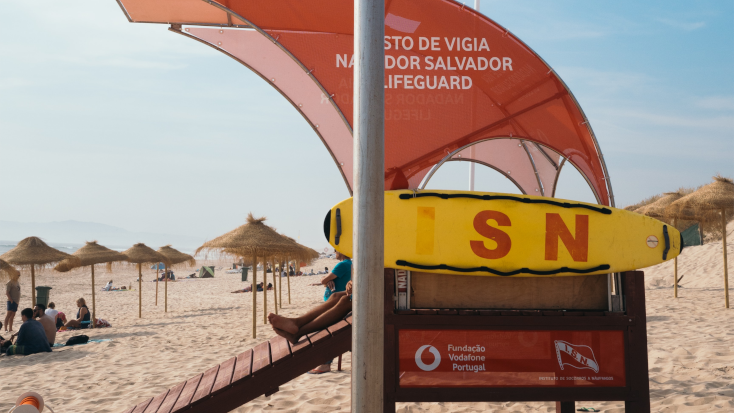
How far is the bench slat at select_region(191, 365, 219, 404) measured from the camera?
3223 mm

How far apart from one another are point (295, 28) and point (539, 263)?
3.19m

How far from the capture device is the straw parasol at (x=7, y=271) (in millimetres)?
13328

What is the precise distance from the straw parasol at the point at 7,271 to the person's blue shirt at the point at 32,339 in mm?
6296

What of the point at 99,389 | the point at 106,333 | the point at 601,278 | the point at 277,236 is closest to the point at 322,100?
the point at 601,278

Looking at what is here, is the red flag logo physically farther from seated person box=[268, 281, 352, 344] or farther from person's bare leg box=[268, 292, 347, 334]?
person's bare leg box=[268, 292, 347, 334]

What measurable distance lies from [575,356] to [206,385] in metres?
2.41

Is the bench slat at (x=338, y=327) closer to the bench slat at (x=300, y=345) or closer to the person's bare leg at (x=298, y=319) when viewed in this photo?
the bench slat at (x=300, y=345)

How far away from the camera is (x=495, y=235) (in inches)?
118

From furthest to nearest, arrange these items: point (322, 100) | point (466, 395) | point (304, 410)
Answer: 1. point (322, 100)
2. point (304, 410)
3. point (466, 395)

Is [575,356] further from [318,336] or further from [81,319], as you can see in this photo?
[81,319]

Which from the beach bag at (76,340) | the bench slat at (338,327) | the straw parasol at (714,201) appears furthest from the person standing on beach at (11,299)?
the straw parasol at (714,201)

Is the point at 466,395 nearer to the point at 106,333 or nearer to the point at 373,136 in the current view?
the point at 373,136

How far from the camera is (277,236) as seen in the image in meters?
11.3

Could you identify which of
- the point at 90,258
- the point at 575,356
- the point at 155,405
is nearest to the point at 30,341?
the point at 155,405
